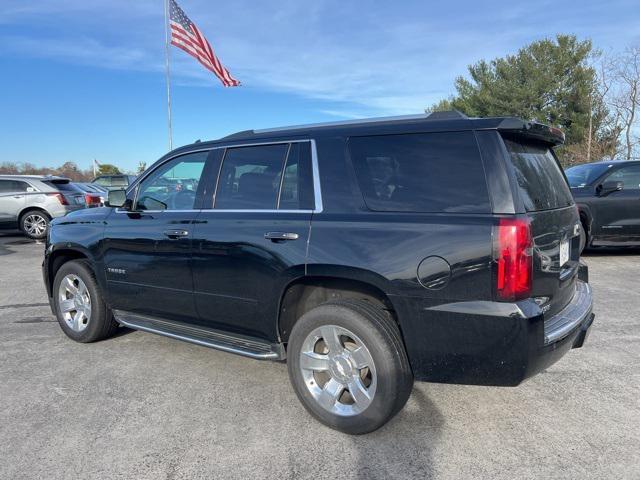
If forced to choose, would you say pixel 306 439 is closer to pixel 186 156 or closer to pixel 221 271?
pixel 221 271

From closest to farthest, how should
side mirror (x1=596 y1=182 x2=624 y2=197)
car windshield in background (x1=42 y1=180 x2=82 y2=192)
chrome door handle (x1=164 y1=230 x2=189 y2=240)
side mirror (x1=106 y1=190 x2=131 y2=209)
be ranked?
1. chrome door handle (x1=164 y1=230 x2=189 y2=240)
2. side mirror (x1=106 y1=190 x2=131 y2=209)
3. side mirror (x1=596 y1=182 x2=624 y2=197)
4. car windshield in background (x1=42 y1=180 x2=82 y2=192)

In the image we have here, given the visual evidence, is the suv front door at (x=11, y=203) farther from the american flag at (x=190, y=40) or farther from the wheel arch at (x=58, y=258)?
the wheel arch at (x=58, y=258)

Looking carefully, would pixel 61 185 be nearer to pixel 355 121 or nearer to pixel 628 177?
pixel 355 121

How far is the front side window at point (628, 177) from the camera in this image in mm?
8625

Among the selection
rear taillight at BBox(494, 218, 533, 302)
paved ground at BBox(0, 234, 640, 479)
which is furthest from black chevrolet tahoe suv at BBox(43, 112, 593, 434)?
paved ground at BBox(0, 234, 640, 479)

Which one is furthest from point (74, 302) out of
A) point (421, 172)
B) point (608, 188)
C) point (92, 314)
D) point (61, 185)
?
point (61, 185)

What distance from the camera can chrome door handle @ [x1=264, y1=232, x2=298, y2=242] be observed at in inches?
124

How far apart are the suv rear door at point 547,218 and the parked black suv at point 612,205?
5.74 metres

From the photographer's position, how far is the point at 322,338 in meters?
3.12

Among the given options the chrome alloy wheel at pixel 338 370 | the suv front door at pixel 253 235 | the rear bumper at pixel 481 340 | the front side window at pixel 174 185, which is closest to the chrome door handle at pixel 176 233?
the suv front door at pixel 253 235

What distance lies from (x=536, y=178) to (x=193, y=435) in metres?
2.62

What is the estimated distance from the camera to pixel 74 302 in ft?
15.5

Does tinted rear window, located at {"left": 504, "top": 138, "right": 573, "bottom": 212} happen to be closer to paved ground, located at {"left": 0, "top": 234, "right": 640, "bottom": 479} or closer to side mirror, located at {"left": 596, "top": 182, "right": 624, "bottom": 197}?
paved ground, located at {"left": 0, "top": 234, "right": 640, "bottom": 479}

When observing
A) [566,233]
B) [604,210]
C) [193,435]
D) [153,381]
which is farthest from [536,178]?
[604,210]
